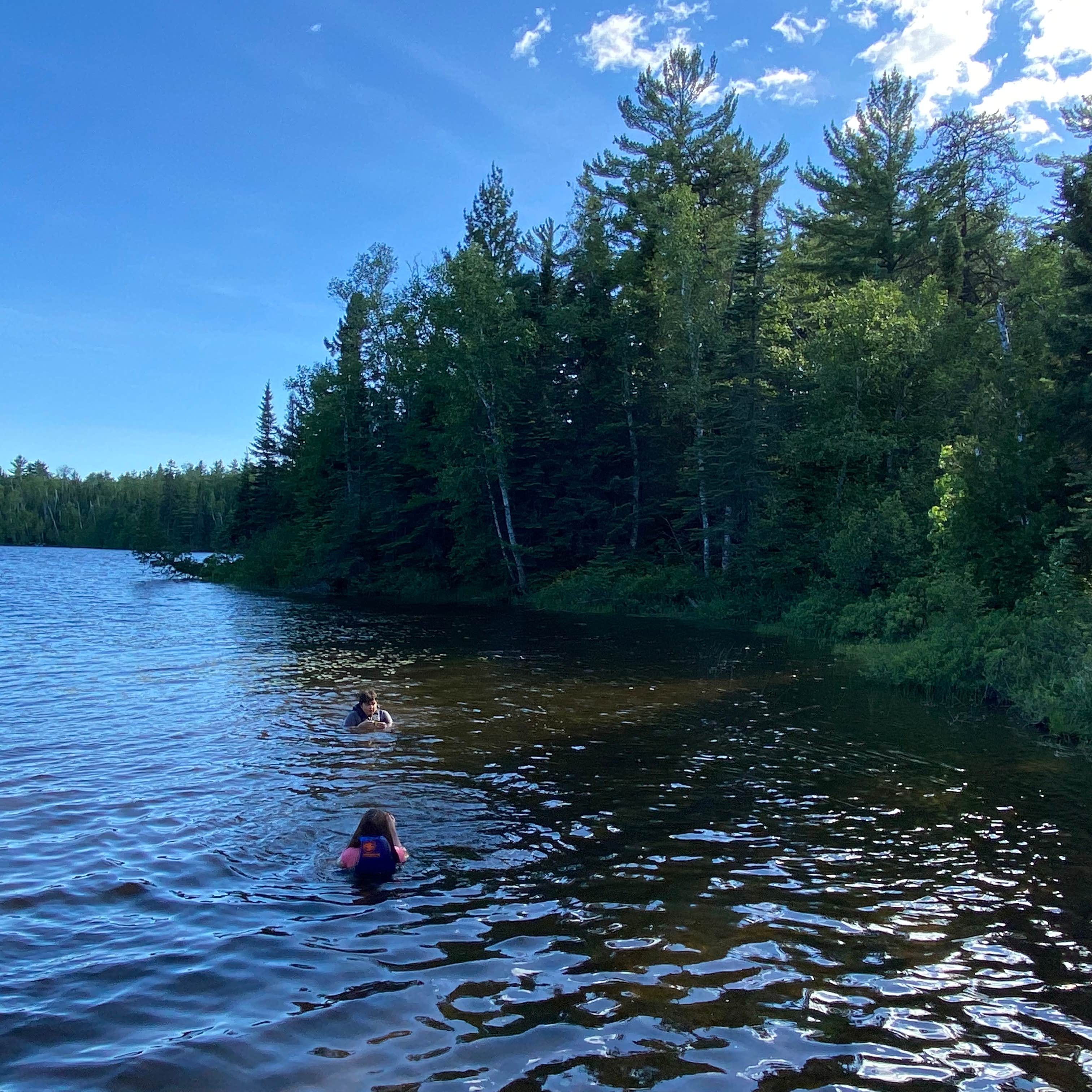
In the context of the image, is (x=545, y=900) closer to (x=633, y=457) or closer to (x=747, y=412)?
(x=747, y=412)

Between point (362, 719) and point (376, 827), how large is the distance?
6.51 meters

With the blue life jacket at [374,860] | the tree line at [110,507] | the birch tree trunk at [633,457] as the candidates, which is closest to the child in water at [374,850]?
the blue life jacket at [374,860]

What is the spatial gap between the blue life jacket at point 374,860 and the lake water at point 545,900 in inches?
6.6

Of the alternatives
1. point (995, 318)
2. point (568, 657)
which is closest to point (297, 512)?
point (568, 657)

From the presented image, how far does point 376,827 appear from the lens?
26.6 ft

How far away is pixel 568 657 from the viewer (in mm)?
23016

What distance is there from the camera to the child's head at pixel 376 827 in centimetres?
811

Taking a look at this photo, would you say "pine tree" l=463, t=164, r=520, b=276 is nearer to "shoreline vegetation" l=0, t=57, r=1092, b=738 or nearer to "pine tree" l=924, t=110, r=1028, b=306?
"shoreline vegetation" l=0, t=57, r=1092, b=738

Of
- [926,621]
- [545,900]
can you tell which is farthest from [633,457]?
[545,900]

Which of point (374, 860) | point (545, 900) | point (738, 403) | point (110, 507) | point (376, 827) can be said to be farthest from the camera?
point (110, 507)

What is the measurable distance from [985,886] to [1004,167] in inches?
1523

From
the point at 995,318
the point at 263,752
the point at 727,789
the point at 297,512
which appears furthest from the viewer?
the point at 297,512

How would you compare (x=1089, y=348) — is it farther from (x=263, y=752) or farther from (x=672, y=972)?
(x=263, y=752)

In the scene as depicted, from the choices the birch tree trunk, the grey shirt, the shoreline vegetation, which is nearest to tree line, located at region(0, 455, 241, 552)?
the shoreline vegetation
